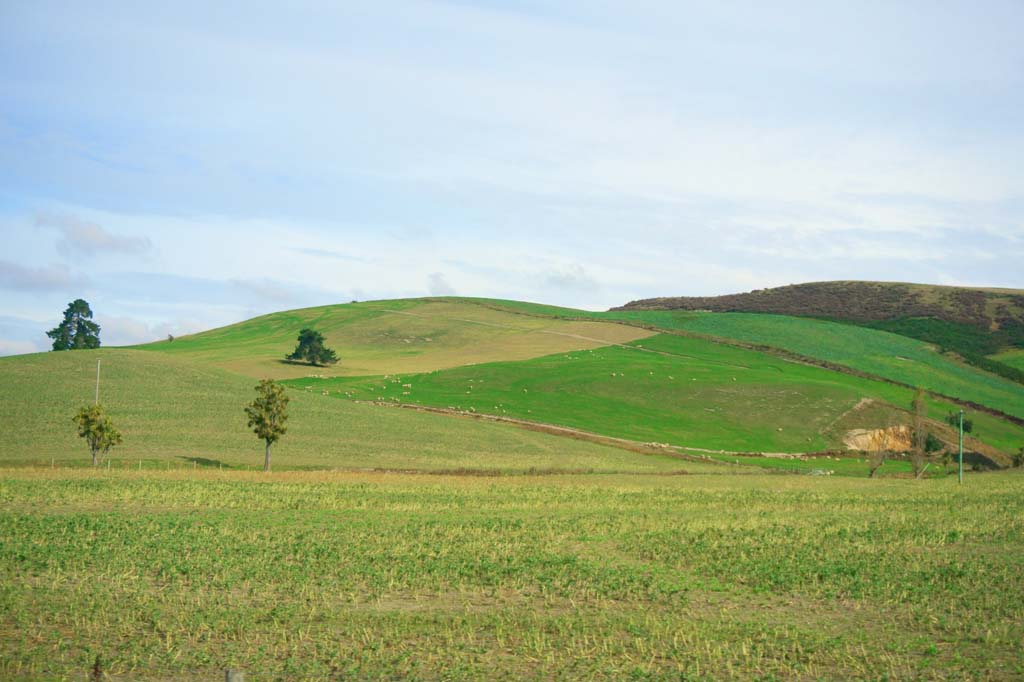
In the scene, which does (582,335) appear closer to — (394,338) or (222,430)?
(394,338)

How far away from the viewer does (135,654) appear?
57.6 ft

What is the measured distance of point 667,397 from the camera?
A: 9925cm

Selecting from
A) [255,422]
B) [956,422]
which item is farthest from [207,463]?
[956,422]

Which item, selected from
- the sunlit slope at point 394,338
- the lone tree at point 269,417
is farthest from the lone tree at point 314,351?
the lone tree at point 269,417

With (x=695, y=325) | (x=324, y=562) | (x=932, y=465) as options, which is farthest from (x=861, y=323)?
(x=324, y=562)

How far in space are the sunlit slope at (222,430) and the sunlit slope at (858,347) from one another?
193 feet

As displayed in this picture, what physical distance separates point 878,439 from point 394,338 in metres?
71.3

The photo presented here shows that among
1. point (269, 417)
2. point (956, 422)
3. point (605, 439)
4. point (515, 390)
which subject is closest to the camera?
point (269, 417)

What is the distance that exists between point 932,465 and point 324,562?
78.7 meters

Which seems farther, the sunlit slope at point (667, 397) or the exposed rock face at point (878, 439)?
the exposed rock face at point (878, 439)

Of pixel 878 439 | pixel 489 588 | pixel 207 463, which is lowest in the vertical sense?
pixel 207 463

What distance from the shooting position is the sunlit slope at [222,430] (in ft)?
207

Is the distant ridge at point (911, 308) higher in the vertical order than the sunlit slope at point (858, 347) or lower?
higher

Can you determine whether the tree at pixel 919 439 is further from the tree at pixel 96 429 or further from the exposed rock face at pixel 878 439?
the tree at pixel 96 429
